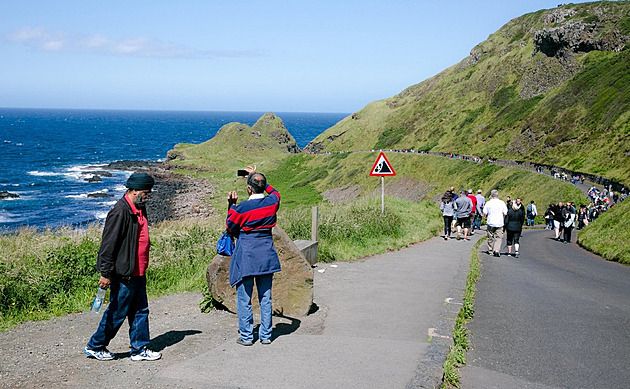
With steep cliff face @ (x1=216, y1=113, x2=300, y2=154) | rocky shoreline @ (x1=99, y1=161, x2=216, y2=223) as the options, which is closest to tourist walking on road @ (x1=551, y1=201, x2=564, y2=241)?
rocky shoreline @ (x1=99, y1=161, x2=216, y2=223)

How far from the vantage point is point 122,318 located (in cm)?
632

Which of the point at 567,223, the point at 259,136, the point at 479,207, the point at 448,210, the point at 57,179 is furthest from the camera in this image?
the point at 259,136

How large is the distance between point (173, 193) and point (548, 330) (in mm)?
73146

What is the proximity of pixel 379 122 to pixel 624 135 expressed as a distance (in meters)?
73.2

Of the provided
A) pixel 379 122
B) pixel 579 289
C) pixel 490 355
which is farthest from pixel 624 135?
pixel 379 122

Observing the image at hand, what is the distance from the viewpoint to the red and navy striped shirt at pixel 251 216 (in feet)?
22.5

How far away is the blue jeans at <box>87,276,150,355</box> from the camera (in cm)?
623

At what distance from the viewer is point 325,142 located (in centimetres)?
13075

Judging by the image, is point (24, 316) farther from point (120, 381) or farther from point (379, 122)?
point (379, 122)

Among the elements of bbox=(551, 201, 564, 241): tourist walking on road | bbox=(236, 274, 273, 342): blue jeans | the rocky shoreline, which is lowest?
the rocky shoreline

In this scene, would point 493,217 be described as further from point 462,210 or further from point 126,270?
point 126,270

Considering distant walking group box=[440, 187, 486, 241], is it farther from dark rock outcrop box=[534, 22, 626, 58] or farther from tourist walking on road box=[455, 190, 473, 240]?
dark rock outcrop box=[534, 22, 626, 58]

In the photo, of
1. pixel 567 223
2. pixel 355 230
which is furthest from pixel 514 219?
pixel 567 223

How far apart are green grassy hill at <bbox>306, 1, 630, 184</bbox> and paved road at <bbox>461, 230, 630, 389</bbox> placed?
37975 millimetres
